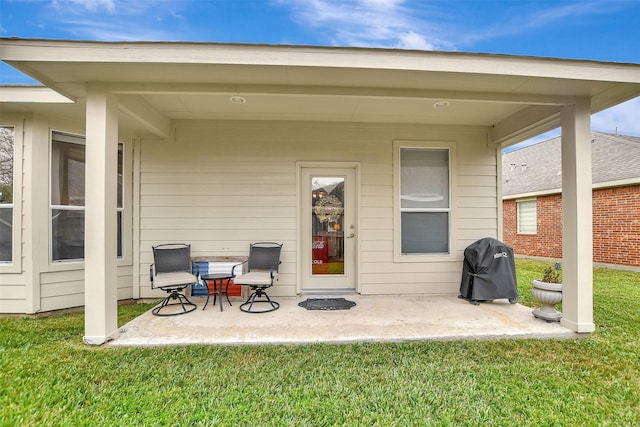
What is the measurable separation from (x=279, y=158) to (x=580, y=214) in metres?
3.75

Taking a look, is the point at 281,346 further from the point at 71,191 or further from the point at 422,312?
the point at 71,191

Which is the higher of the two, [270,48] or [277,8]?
[277,8]

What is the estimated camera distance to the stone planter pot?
3.42 meters

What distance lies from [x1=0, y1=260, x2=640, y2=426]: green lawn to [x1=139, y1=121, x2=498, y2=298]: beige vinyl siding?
1.73 metres

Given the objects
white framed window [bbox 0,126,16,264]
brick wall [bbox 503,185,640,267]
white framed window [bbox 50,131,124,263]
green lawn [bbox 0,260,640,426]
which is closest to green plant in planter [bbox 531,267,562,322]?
green lawn [bbox 0,260,640,426]

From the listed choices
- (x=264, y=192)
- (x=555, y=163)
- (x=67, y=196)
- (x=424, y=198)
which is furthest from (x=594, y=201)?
(x=67, y=196)

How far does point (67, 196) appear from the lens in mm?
4066

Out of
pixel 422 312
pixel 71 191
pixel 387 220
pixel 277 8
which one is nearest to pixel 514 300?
pixel 422 312

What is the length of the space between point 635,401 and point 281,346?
2676 mm

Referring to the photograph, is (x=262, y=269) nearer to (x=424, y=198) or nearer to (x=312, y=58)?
(x=424, y=198)

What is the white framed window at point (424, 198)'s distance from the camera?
187 inches

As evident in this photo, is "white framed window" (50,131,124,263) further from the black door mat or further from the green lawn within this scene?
the black door mat

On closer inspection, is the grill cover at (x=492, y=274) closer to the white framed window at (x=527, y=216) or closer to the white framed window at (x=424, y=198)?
the white framed window at (x=424, y=198)

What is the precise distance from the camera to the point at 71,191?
13.5 feet
